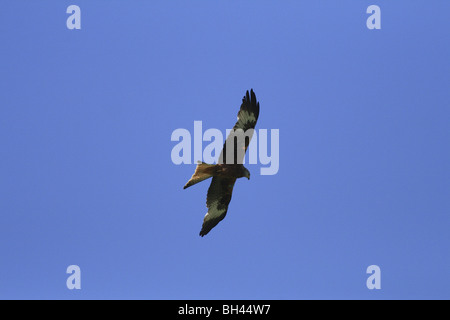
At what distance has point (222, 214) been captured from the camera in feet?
35.3

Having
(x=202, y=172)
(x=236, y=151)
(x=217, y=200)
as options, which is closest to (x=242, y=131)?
(x=236, y=151)

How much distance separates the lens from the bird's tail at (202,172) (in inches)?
385

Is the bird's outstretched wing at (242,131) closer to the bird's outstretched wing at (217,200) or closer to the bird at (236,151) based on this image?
the bird at (236,151)

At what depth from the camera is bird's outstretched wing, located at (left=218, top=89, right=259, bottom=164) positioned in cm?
984

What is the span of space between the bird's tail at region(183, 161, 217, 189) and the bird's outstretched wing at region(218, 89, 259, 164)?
20 cm

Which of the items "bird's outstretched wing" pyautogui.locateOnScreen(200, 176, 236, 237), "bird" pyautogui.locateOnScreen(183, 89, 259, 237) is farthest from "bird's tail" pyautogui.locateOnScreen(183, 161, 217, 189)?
"bird's outstretched wing" pyautogui.locateOnScreen(200, 176, 236, 237)

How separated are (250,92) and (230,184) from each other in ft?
5.65

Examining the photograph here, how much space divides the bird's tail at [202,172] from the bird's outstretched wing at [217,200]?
316 millimetres
